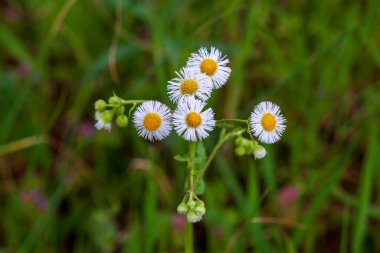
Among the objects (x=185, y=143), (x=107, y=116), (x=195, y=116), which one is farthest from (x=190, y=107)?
(x=185, y=143)

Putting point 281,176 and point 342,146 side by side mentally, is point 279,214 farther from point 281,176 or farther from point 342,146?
point 342,146

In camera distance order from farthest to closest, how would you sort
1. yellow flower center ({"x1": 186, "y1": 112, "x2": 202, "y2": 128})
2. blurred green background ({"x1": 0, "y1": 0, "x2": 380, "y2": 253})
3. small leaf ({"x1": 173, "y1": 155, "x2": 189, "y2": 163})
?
blurred green background ({"x1": 0, "y1": 0, "x2": 380, "y2": 253}) < small leaf ({"x1": 173, "y1": 155, "x2": 189, "y2": 163}) < yellow flower center ({"x1": 186, "y1": 112, "x2": 202, "y2": 128})

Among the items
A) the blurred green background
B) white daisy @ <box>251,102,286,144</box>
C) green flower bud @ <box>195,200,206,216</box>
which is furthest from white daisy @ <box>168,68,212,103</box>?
the blurred green background

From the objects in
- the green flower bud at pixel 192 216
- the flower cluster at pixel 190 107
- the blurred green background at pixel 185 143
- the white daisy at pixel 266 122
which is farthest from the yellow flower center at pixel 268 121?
the blurred green background at pixel 185 143

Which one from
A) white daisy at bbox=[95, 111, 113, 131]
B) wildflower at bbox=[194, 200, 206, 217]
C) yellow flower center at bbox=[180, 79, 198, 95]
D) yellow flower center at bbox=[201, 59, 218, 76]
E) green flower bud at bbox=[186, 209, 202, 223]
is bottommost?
green flower bud at bbox=[186, 209, 202, 223]

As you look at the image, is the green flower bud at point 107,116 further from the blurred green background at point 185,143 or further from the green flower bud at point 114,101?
the blurred green background at point 185,143

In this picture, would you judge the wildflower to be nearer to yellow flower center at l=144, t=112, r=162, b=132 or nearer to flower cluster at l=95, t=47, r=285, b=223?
flower cluster at l=95, t=47, r=285, b=223

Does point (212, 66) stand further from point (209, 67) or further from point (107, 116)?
point (107, 116)

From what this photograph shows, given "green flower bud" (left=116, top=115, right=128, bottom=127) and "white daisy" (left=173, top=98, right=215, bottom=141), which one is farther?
"green flower bud" (left=116, top=115, right=128, bottom=127)
